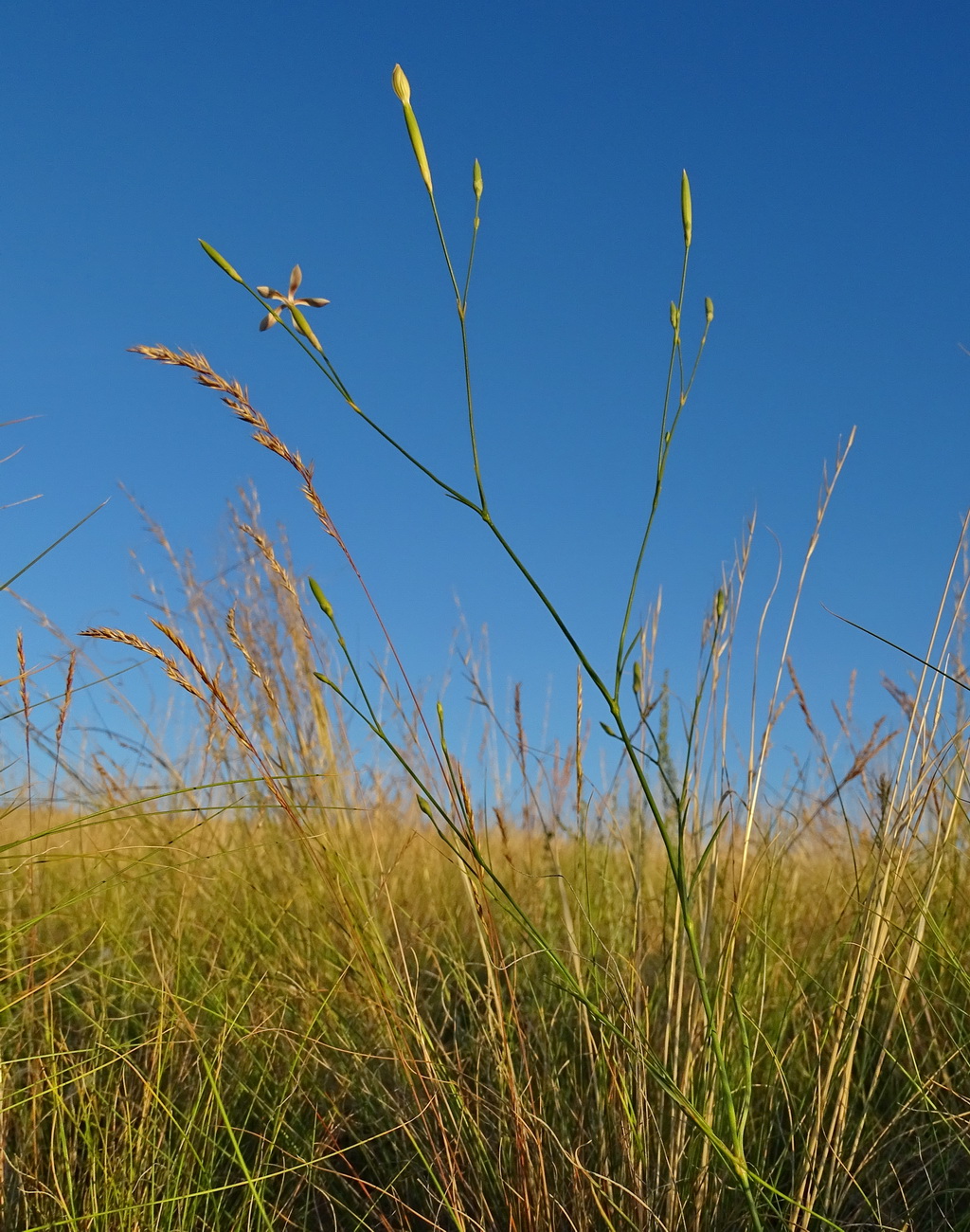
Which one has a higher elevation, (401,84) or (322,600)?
(401,84)

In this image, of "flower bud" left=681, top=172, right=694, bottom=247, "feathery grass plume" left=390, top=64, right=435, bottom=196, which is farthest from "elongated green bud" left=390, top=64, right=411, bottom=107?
"flower bud" left=681, top=172, right=694, bottom=247

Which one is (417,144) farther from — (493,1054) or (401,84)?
(493,1054)

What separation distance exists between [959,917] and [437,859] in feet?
5.51

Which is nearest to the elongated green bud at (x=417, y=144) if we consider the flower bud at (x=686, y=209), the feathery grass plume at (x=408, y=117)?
the feathery grass plume at (x=408, y=117)

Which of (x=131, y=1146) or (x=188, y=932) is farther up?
(x=188, y=932)

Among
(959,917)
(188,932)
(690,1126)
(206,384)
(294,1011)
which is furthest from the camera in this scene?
(188,932)

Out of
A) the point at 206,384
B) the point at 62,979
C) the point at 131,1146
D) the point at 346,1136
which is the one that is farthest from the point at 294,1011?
the point at 206,384

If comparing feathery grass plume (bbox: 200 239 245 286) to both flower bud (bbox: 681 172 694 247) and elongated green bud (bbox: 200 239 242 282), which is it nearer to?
elongated green bud (bbox: 200 239 242 282)

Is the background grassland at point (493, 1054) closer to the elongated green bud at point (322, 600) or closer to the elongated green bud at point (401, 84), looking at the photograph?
the elongated green bud at point (322, 600)

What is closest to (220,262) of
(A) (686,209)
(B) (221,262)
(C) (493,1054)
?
(B) (221,262)

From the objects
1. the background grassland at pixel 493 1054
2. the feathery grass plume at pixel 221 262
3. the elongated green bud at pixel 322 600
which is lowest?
the background grassland at pixel 493 1054

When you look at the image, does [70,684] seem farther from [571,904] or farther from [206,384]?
[571,904]

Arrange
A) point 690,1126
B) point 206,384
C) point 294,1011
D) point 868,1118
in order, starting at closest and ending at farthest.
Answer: point 206,384 → point 690,1126 → point 868,1118 → point 294,1011

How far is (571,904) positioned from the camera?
2.74m
